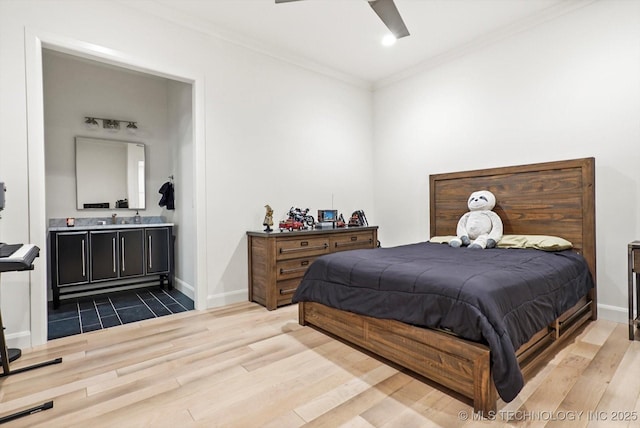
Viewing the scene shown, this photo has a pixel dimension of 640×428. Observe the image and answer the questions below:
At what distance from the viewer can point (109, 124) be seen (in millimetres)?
4172

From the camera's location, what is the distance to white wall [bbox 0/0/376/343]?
2359 millimetres

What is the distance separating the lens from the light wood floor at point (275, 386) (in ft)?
→ 5.10

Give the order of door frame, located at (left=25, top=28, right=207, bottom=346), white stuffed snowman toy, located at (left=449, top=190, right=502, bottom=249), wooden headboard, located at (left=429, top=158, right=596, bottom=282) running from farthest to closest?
white stuffed snowman toy, located at (left=449, top=190, right=502, bottom=249) → wooden headboard, located at (left=429, top=158, right=596, bottom=282) → door frame, located at (left=25, top=28, right=207, bottom=346)

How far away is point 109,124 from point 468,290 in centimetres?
457

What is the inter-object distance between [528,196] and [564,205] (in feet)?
1.01

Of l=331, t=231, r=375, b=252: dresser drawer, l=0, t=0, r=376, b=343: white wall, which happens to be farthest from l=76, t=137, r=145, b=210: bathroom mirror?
l=331, t=231, r=375, b=252: dresser drawer

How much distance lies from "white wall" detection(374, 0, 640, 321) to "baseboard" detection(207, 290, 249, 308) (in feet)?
7.50

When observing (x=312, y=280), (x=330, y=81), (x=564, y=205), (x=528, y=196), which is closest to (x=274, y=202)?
(x=312, y=280)

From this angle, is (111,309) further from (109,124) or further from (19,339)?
(109,124)

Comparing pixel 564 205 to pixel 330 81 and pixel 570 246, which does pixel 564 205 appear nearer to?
pixel 570 246

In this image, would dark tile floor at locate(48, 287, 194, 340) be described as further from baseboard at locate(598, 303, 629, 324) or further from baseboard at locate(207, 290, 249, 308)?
baseboard at locate(598, 303, 629, 324)

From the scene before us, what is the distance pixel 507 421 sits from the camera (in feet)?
4.96

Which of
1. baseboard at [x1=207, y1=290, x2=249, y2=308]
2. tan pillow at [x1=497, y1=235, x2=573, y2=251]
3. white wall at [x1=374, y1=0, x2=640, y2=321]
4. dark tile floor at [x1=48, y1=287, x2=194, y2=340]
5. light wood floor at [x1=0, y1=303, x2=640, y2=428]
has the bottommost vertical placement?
dark tile floor at [x1=48, y1=287, x2=194, y2=340]

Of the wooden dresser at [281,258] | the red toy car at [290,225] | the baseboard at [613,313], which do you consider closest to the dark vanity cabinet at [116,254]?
the wooden dresser at [281,258]
